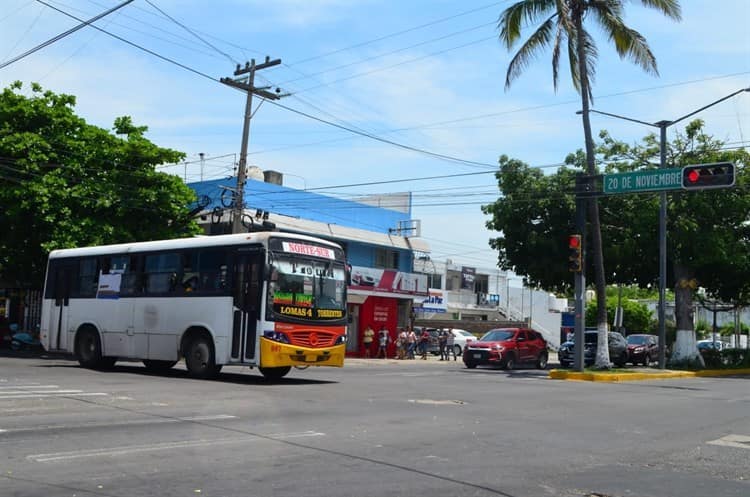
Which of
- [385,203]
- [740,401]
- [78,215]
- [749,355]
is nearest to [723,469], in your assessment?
[740,401]

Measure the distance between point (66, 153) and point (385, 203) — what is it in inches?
974

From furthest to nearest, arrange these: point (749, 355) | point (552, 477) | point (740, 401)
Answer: point (749, 355), point (740, 401), point (552, 477)

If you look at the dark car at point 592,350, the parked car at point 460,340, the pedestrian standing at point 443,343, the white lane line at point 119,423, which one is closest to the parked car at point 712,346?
the dark car at point 592,350

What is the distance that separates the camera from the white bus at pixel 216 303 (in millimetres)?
18250

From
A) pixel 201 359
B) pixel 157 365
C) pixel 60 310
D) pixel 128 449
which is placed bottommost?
pixel 128 449

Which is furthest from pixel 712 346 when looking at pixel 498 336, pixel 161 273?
pixel 161 273

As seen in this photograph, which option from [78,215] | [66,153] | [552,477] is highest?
[66,153]

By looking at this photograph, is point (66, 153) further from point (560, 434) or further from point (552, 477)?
point (552, 477)

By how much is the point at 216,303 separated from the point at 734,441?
11484 millimetres

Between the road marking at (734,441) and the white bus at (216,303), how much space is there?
9.37 metres

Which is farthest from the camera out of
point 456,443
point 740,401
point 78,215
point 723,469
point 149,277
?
point 78,215

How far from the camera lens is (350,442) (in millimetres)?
10305

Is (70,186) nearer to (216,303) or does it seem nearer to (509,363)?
(216,303)

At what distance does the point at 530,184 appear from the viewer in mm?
33250
